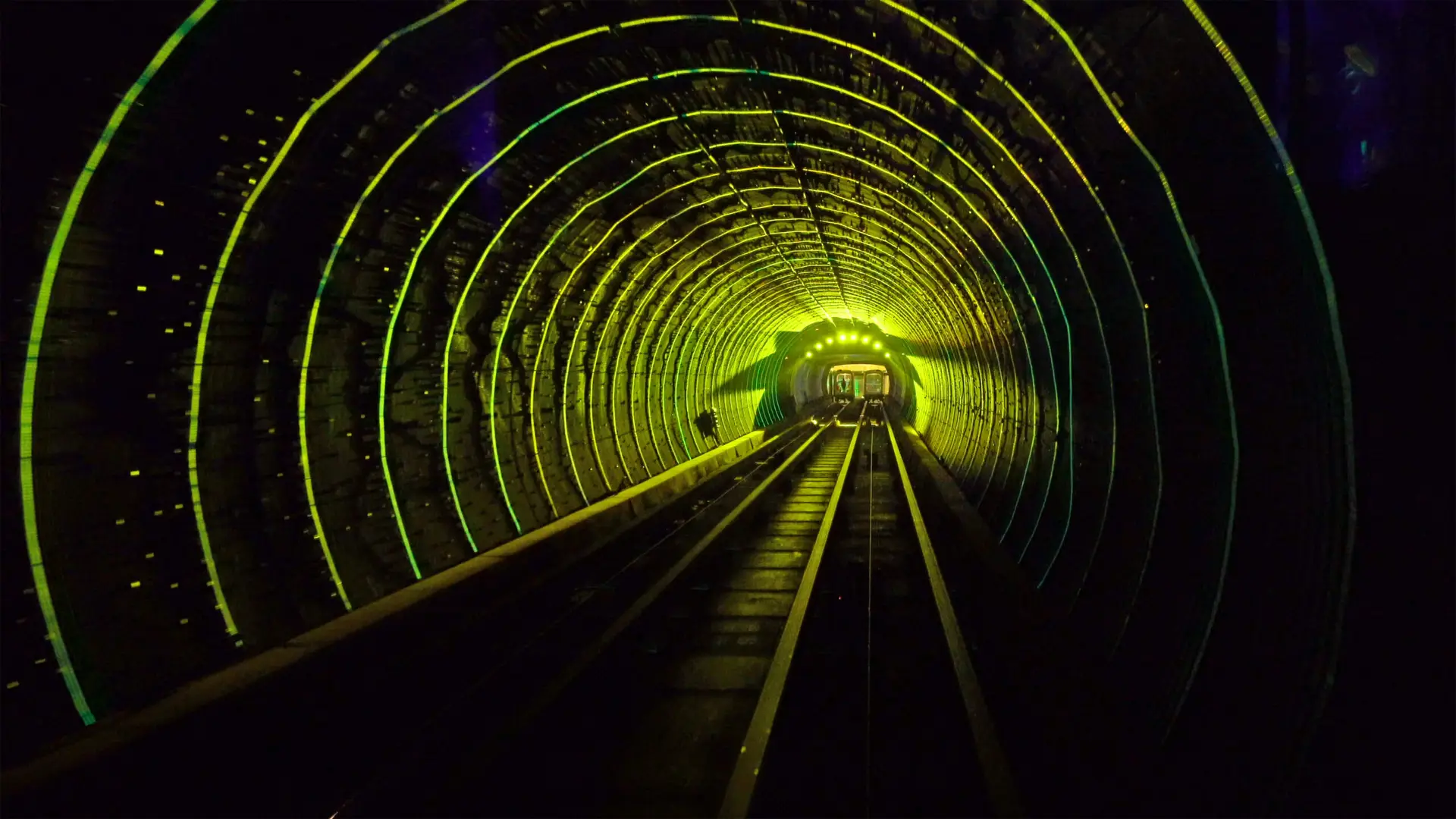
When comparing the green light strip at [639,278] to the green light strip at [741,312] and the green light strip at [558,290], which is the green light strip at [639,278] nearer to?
the green light strip at [558,290]

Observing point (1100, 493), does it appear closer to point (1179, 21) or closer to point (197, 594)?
point (1179, 21)

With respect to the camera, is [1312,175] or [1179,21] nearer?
[1312,175]

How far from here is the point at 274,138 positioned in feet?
18.9

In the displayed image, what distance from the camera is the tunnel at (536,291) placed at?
402cm

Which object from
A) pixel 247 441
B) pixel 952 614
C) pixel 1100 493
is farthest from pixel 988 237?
pixel 247 441

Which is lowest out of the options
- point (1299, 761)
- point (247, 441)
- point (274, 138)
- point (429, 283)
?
point (1299, 761)

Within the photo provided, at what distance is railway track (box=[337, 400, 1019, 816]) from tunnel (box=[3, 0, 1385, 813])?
669 millimetres

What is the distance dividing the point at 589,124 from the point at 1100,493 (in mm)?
5809

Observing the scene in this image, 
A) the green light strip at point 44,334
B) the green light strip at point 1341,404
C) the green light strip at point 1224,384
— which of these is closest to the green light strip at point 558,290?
the green light strip at point 44,334

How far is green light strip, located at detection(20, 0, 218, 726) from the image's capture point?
4723 mm

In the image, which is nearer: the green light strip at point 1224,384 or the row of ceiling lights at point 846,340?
the green light strip at point 1224,384

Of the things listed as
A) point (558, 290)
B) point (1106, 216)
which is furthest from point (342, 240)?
point (1106, 216)

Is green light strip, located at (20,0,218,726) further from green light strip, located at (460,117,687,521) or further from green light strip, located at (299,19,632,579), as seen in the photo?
green light strip, located at (460,117,687,521)

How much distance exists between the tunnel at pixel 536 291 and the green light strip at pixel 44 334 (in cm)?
2
